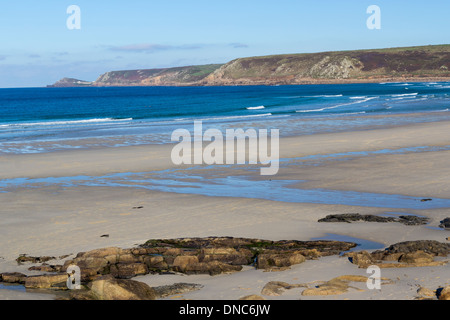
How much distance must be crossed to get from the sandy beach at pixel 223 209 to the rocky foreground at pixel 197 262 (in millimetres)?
187

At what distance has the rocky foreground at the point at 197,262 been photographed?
748 centimetres

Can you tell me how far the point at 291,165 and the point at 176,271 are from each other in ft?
38.4

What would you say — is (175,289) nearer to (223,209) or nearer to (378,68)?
(223,209)

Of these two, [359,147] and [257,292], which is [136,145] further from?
[257,292]

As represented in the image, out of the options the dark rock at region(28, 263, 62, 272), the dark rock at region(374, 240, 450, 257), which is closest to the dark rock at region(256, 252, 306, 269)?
the dark rock at region(374, 240, 450, 257)

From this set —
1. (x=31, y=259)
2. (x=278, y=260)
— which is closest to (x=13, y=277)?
(x=31, y=259)

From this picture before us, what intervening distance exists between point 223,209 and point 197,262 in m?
4.24

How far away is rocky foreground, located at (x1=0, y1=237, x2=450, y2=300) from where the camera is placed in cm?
748

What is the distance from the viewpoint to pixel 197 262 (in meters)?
8.80

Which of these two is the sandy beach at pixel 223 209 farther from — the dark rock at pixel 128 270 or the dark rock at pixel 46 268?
the dark rock at pixel 128 270

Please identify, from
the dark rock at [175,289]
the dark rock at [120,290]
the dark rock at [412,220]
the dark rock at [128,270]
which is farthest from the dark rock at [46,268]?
the dark rock at [412,220]

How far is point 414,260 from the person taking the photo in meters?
8.52

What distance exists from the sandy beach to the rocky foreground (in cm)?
19
